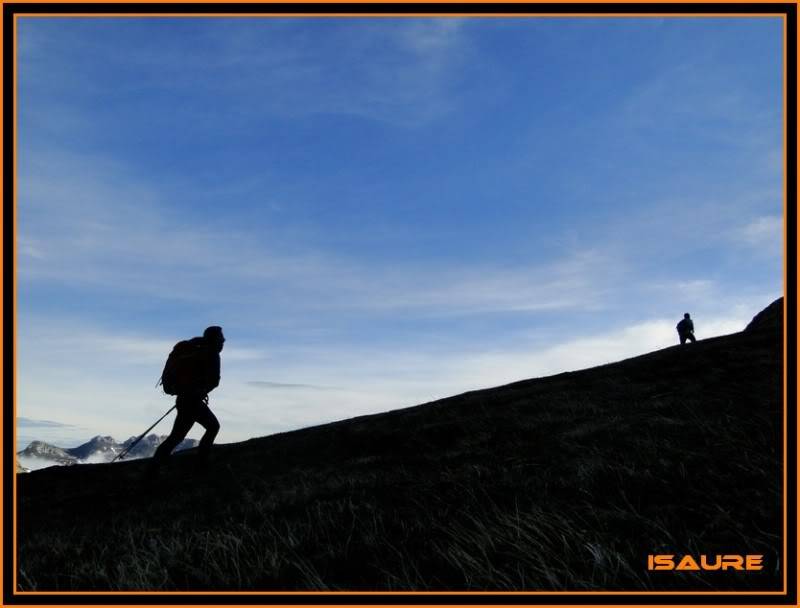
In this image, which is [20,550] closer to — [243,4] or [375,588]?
[375,588]

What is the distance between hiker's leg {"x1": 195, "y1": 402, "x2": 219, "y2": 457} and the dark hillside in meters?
0.75

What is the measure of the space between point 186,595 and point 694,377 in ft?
49.6

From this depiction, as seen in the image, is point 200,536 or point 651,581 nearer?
point 651,581

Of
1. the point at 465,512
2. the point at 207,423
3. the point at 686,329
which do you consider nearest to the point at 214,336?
the point at 207,423

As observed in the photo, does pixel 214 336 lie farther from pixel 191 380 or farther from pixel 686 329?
pixel 686 329

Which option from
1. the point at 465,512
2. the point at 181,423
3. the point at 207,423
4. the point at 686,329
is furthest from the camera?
the point at 686,329

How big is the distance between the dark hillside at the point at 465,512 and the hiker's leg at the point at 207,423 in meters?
0.75

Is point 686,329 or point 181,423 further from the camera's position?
point 686,329

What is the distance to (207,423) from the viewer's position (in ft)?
34.7

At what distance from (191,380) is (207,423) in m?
1.08

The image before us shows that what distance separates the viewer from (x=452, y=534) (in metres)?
3.74

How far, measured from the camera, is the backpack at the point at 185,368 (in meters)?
10.2

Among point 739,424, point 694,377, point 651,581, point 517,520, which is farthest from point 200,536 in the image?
point 694,377

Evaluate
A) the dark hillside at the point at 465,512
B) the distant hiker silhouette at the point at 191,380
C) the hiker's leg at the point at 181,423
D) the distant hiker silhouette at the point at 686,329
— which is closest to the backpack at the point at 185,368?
the distant hiker silhouette at the point at 191,380
